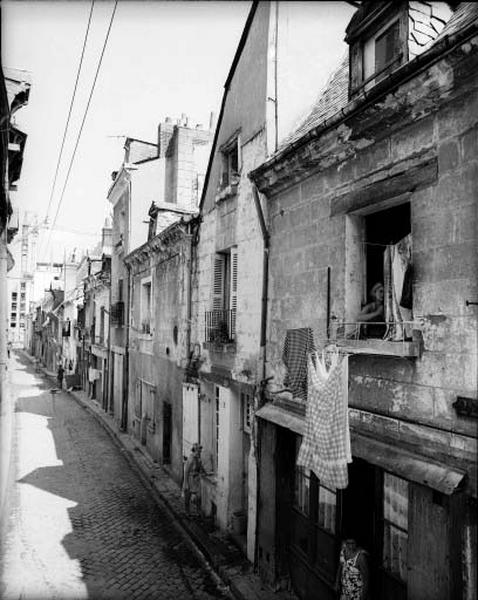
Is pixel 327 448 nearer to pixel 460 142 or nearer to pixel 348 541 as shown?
pixel 348 541

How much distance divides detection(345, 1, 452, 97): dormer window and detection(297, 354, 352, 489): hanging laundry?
389 cm

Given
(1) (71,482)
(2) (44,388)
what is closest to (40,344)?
(2) (44,388)

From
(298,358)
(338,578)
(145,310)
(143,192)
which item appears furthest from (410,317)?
(143,192)

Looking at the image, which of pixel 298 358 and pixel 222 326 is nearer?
pixel 298 358

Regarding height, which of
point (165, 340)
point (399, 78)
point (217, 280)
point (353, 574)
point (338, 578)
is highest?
point (399, 78)

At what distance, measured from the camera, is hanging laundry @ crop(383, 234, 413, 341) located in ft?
17.9

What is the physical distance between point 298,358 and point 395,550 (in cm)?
285

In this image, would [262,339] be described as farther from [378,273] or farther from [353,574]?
[353,574]

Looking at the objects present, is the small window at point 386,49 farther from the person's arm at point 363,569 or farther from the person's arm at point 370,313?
the person's arm at point 363,569

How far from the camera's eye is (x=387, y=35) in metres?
6.26

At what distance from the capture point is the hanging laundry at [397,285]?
5449 millimetres

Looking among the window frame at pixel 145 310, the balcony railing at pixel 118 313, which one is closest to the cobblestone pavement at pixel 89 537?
the window frame at pixel 145 310

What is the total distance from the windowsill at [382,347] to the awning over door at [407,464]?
110 centimetres

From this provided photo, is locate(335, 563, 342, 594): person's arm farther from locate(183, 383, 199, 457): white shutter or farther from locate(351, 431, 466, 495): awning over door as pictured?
locate(183, 383, 199, 457): white shutter
